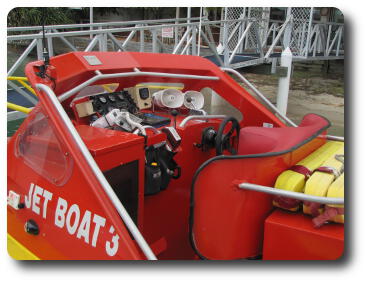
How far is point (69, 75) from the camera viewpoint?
2244 millimetres

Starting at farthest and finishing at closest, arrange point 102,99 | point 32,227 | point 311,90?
point 311,90 < point 102,99 < point 32,227

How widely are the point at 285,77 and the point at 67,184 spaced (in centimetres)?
541

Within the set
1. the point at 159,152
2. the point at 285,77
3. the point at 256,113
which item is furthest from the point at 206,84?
the point at 285,77

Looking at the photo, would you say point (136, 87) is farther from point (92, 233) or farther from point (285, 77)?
point (285, 77)

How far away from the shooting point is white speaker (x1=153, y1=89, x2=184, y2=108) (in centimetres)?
299

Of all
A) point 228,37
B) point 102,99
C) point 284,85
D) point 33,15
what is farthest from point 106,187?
point 228,37

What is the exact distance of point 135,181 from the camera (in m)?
2.17

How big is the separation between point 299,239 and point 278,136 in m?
0.74

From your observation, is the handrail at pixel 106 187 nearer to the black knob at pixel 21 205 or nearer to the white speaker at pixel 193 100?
the black knob at pixel 21 205

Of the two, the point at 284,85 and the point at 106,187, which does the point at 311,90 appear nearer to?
the point at 284,85

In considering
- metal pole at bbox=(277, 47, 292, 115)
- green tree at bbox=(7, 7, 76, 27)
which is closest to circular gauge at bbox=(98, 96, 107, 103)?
green tree at bbox=(7, 7, 76, 27)

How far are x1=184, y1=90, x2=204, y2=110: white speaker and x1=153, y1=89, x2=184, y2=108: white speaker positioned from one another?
93 mm

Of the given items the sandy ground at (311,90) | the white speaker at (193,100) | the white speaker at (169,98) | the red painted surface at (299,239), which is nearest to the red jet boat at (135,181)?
the red painted surface at (299,239)

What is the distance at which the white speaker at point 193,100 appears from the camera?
10.3 feet
